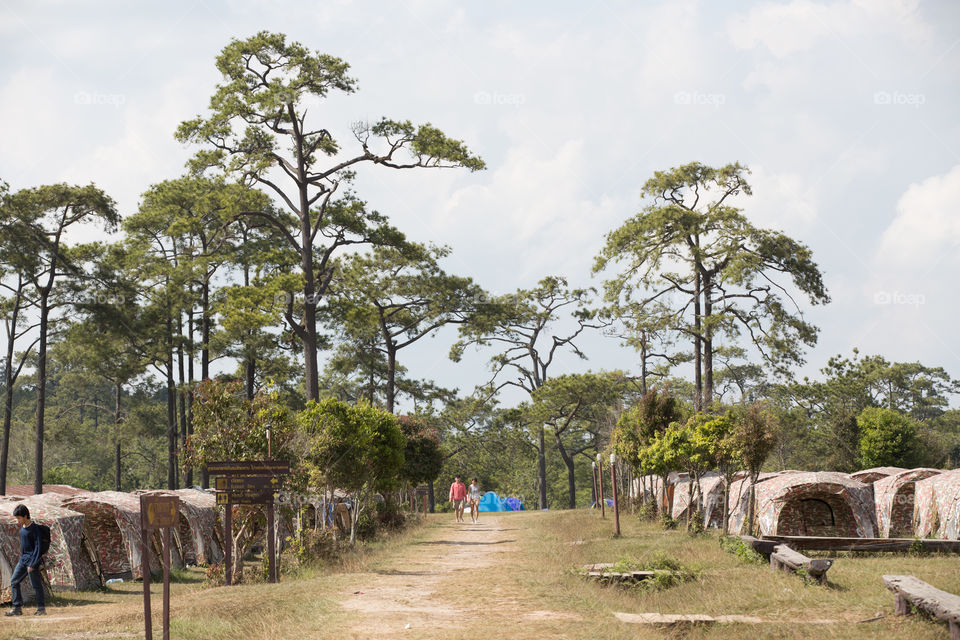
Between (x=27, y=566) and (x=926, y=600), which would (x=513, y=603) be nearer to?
(x=926, y=600)

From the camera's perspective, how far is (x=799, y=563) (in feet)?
39.5

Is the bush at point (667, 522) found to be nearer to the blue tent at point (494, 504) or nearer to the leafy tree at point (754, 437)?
the leafy tree at point (754, 437)

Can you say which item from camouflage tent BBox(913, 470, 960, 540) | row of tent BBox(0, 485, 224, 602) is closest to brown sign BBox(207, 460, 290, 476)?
row of tent BBox(0, 485, 224, 602)

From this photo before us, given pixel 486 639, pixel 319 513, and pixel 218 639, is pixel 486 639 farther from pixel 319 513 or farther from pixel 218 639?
pixel 319 513

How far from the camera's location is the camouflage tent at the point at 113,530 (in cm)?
1783

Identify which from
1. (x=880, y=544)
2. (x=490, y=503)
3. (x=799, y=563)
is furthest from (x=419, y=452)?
(x=490, y=503)

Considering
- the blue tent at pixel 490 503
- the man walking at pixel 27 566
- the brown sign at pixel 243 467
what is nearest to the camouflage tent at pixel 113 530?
the man walking at pixel 27 566

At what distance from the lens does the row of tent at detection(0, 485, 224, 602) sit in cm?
1584

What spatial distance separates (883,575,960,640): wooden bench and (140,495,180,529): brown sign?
7415mm

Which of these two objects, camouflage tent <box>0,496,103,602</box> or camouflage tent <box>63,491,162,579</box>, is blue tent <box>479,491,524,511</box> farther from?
camouflage tent <box>0,496,103,602</box>

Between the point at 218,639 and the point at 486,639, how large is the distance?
2.74 m

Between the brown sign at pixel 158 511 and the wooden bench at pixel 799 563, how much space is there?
8065 mm

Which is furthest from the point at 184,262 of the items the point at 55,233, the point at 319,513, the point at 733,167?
the point at 733,167

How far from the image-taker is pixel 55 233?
29562 millimetres
